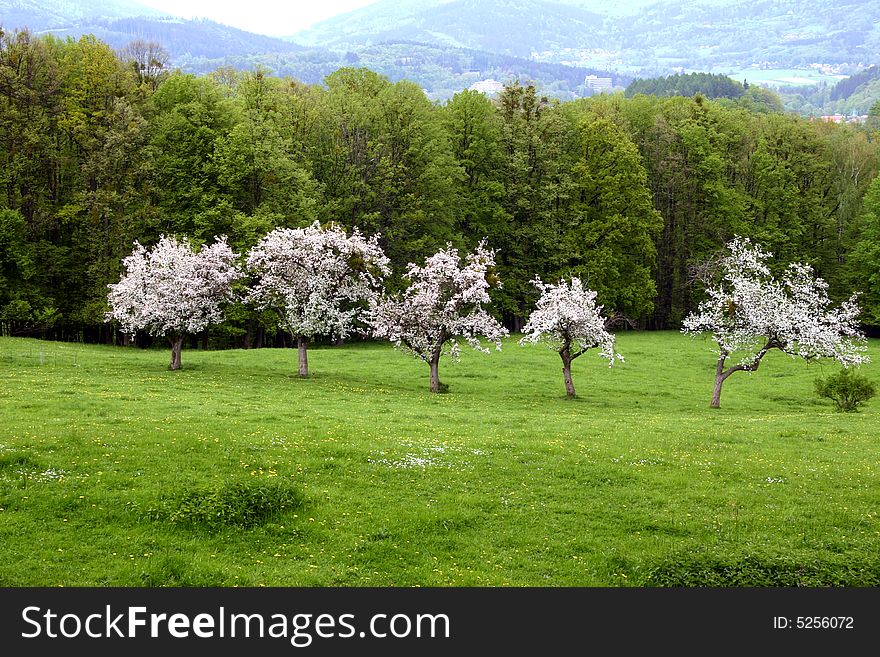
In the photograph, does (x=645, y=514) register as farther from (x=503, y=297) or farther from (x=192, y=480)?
(x=503, y=297)

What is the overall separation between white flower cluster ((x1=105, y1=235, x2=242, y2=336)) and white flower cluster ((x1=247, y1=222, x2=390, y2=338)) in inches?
93.7

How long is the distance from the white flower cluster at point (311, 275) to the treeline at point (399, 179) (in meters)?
16.1

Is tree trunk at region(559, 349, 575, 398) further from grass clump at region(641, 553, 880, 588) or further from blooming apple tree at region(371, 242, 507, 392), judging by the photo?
grass clump at region(641, 553, 880, 588)

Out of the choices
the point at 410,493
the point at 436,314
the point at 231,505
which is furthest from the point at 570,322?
the point at 231,505

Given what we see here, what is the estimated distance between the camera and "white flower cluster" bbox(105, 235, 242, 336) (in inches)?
1850

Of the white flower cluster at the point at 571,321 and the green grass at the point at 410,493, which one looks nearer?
the green grass at the point at 410,493

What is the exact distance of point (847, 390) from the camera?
44.2m

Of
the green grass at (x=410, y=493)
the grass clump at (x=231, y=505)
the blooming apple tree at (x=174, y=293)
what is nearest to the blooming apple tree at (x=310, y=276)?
the blooming apple tree at (x=174, y=293)

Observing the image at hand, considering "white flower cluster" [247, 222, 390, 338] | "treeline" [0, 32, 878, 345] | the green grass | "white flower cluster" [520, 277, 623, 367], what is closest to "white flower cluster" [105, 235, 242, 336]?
"white flower cluster" [247, 222, 390, 338]

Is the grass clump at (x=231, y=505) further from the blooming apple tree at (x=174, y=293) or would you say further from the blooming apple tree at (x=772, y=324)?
the blooming apple tree at (x=772, y=324)

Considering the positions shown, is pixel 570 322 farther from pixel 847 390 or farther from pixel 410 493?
pixel 410 493

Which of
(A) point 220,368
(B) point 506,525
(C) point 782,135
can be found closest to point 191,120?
(A) point 220,368

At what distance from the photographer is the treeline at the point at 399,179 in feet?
214
